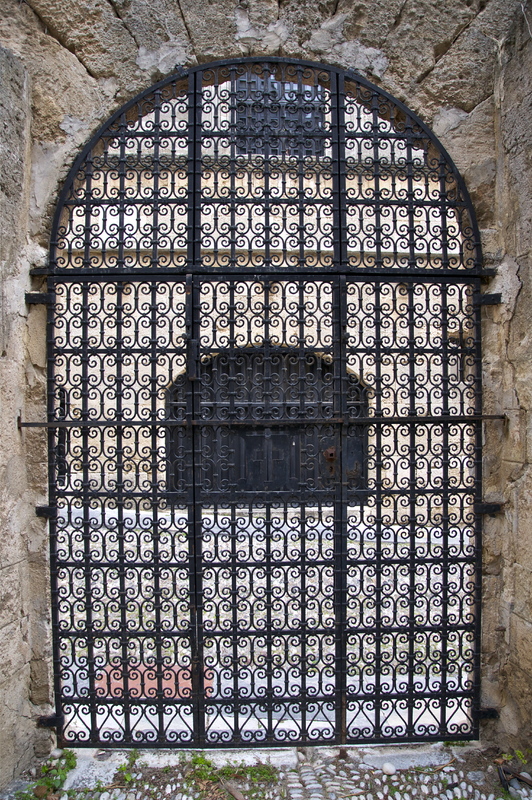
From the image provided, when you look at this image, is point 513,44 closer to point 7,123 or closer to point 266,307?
point 266,307

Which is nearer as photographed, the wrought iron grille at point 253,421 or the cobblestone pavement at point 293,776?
the cobblestone pavement at point 293,776

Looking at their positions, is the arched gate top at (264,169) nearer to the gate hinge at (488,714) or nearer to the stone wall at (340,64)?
the stone wall at (340,64)

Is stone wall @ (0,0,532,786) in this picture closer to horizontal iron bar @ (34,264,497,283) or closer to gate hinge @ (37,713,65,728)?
gate hinge @ (37,713,65,728)

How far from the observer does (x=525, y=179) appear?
2.90 metres

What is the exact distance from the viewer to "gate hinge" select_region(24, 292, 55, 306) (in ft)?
9.75

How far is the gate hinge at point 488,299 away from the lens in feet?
9.87

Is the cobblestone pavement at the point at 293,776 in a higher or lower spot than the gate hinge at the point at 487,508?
lower

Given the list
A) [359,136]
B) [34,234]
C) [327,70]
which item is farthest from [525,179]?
[34,234]

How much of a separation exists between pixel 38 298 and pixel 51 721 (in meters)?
A: 2.29

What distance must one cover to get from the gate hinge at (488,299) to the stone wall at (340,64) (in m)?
0.04

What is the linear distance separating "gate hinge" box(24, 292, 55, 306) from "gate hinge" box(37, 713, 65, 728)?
2.24m

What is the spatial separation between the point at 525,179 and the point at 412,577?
222cm

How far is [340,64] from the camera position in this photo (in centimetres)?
305

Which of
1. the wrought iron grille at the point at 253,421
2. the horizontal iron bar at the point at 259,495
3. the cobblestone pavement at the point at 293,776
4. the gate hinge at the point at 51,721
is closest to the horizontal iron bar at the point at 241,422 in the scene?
the wrought iron grille at the point at 253,421
